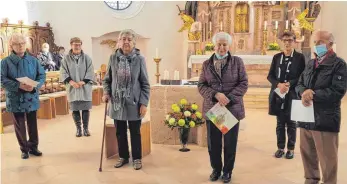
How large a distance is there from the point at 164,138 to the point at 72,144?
120 centimetres

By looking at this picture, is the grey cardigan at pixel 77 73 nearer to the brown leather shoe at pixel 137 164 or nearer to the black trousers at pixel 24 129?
the black trousers at pixel 24 129

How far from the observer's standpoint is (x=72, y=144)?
177 inches

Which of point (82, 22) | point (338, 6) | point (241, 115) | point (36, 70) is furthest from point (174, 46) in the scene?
point (241, 115)

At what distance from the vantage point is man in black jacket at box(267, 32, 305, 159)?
3625mm

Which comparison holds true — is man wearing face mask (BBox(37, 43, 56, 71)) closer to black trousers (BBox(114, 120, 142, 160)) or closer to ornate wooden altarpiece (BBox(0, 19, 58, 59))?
ornate wooden altarpiece (BBox(0, 19, 58, 59))

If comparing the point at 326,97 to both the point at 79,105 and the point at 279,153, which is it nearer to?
the point at 279,153

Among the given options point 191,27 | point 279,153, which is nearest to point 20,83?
point 279,153

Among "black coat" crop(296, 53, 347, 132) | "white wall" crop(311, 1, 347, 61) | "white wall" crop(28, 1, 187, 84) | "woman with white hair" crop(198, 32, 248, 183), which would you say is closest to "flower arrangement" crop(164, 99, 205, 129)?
"woman with white hair" crop(198, 32, 248, 183)

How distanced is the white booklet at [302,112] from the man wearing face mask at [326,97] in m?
0.03

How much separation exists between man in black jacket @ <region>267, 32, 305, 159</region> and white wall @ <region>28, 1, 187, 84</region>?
6.88 meters

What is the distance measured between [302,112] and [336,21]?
8.06 meters

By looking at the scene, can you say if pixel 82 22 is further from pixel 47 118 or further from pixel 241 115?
pixel 241 115

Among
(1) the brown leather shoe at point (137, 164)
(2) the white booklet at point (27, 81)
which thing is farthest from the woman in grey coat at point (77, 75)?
(1) the brown leather shoe at point (137, 164)

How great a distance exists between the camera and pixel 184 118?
4.04 meters
